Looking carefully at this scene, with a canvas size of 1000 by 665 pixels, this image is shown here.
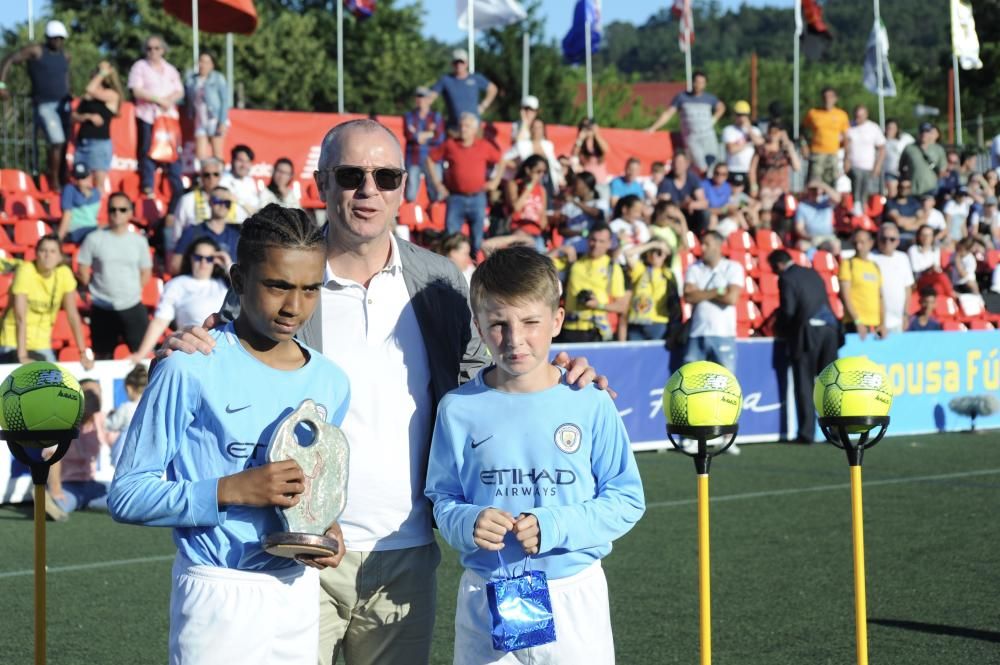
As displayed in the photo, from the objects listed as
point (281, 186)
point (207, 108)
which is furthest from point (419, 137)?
point (281, 186)

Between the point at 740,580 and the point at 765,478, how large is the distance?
4289 mm

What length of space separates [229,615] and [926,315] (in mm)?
14935

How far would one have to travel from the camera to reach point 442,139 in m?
17.0

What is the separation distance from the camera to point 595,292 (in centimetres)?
1398

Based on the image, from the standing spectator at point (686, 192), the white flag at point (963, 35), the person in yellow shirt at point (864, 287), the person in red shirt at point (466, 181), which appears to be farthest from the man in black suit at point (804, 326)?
the white flag at point (963, 35)

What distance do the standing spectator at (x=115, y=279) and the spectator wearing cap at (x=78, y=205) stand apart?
1706 millimetres

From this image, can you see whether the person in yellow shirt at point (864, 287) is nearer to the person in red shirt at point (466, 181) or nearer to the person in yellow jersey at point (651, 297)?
the person in yellow jersey at point (651, 297)

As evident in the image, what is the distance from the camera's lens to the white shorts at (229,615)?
10.7 feet

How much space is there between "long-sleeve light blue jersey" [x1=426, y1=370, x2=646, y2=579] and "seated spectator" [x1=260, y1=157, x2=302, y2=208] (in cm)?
1074

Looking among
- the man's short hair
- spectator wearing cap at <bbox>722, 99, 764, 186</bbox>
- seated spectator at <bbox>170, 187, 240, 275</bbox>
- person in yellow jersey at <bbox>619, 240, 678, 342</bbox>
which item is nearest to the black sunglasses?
the man's short hair

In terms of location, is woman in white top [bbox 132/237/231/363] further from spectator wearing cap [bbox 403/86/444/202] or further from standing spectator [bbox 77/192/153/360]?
spectator wearing cap [bbox 403/86/444/202]

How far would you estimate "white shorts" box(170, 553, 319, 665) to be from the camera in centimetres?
325

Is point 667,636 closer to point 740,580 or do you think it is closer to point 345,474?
point 740,580

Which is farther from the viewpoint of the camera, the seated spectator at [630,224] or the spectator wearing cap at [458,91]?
the spectator wearing cap at [458,91]
